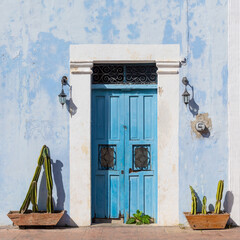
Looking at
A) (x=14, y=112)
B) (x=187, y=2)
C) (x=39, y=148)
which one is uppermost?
(x=187, y=2)

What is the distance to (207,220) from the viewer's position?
616 cm

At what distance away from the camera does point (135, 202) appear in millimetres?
6633

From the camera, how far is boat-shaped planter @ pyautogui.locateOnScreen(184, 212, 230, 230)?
614 centimetres

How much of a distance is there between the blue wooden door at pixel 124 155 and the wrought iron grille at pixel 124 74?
193 millimetres

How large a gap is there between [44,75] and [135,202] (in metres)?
2.58

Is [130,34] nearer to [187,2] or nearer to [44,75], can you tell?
[187,2]

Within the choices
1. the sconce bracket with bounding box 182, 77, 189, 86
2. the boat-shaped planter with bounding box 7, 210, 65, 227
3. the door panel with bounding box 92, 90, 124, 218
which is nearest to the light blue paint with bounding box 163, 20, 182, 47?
the sconce bracket with bounding box 182, 77, 189, 86

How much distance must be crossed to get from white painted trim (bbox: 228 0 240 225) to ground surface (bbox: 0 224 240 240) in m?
0.56

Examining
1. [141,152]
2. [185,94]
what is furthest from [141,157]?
[185,94]

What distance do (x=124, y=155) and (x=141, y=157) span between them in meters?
0.29

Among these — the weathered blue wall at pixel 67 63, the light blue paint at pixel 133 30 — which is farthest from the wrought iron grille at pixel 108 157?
the light blue paint at pixel 133 30

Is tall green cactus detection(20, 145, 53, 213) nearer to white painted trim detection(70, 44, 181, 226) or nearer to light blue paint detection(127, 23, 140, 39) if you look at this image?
white painted trim detection(70, 44, 181, 226)

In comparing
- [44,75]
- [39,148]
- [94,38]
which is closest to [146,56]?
[94,38]

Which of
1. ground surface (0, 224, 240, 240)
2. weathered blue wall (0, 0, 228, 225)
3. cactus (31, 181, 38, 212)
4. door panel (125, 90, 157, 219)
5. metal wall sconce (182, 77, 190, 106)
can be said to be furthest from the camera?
door panel (125, 90, 157, 219)
